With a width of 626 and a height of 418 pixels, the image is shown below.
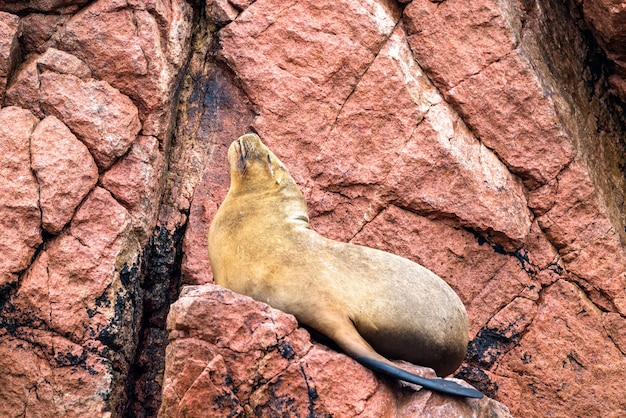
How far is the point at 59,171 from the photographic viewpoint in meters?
5.93

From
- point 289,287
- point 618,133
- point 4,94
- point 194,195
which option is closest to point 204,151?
point 194,195

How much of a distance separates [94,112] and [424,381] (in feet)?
9.84

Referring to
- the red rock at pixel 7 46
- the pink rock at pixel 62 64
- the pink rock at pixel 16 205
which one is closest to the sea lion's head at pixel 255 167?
the pink rock at pixel 16 205

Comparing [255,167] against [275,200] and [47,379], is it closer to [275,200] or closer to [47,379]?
[275,200]

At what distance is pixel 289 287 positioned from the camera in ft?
16.1

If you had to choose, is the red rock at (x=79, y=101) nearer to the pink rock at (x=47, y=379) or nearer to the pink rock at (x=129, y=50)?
the pink rock at (x=129, y=50)

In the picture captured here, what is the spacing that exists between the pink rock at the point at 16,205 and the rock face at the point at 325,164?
0.01 meters

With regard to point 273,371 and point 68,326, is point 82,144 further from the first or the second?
point 273,371

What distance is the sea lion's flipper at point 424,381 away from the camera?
440 cm

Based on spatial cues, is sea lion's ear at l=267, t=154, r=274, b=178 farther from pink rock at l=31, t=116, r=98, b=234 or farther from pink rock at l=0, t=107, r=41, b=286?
pink rock at l=0, t=107, r=41, b=286

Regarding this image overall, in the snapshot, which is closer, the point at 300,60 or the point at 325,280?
the point at 325,280

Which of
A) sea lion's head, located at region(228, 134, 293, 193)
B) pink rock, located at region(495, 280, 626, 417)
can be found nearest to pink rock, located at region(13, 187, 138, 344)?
sea lion's head, located at region(228, 134, 293, 193)

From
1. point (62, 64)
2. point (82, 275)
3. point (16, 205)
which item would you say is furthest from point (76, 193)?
point (62, 64)

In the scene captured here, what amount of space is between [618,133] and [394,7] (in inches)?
83.0
